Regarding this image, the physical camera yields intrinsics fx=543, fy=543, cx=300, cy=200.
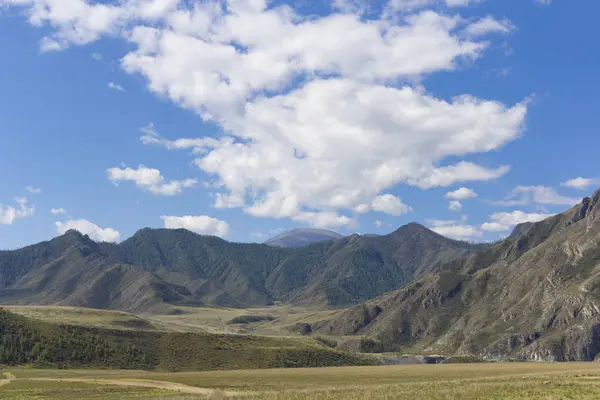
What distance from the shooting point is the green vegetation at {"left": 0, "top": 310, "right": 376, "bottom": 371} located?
128750 mm

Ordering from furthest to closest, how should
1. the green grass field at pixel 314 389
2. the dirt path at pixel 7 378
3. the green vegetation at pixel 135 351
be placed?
the green vegetation at pixel 135 351 < the dirt path at pixel 7 378 < the green grass field at pixel 314 389

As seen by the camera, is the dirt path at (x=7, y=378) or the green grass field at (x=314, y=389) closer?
the green grass field at (x=314, y=389)

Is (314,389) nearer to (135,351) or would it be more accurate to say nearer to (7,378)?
(7,378)

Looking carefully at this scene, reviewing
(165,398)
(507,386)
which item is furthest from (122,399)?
(507,386)

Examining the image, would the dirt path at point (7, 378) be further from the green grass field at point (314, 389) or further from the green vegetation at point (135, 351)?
the green vegetation at point (135, 351)

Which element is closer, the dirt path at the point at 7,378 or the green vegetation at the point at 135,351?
the dirt path at the point at 7,378

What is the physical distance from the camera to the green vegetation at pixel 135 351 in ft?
422

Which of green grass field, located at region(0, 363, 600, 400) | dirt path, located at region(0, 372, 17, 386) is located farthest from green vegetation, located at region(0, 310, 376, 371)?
green grass field, located at region(0, 363, 600, 400)

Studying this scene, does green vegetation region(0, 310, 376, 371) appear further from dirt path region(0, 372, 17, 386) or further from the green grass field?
the green grass field

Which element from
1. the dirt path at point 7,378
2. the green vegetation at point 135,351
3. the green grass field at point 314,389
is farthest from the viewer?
the green vegetation at point 135,351

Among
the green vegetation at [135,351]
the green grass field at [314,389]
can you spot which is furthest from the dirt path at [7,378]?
the green vegetation at [135,351]

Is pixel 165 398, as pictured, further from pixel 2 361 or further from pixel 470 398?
pixel 2 361

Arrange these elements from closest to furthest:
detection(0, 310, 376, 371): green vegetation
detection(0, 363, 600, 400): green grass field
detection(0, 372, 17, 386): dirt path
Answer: detection(0, 363, 600, 400): green grass field, detection(0, 372, 17, 386): dirt path, detection(0, 310, 376, 371): green vegetation

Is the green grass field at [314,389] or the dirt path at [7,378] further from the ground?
the green grass field at [314,389]
